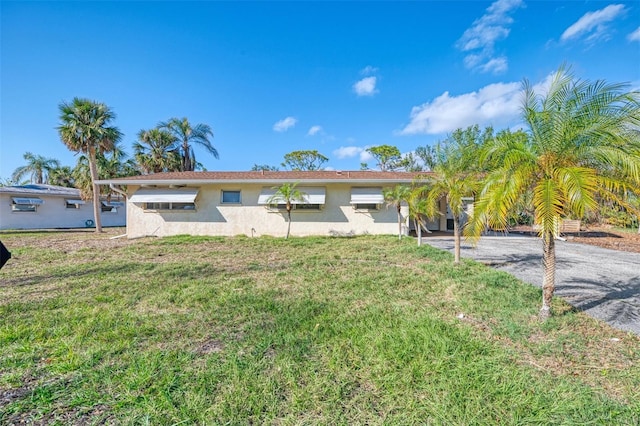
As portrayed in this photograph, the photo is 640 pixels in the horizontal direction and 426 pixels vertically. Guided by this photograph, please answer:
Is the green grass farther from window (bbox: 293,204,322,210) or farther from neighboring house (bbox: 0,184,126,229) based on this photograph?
neighboring house (bbox: 0,184,126,229)

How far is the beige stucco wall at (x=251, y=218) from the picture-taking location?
16.0m

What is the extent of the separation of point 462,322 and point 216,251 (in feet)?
33.2

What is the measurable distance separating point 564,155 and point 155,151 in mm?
32524

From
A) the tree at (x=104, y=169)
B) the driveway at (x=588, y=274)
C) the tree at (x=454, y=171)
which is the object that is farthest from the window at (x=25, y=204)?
the driveway at (x=588, y=274)

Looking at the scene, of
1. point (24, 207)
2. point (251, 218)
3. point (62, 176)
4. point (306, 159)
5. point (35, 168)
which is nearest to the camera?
point (251, 218)

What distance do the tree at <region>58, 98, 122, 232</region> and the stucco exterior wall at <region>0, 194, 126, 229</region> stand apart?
8.54 meters

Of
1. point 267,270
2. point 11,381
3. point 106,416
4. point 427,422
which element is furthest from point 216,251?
point 427,422

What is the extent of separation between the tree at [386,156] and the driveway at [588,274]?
30818 millimetres

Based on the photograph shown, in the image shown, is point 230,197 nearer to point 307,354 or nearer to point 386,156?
point 307,354

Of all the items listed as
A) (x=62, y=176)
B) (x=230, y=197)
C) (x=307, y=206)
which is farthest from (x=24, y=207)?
(x=307, y=206)

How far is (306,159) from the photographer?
4647 cm

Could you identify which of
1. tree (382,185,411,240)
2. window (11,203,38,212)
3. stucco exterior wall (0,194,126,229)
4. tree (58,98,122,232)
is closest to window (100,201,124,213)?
stucco exterior wall (0,194,126,229)

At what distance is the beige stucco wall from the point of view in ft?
52.6

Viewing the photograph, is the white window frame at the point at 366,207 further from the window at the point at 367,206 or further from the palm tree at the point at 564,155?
the palm tree at the point at 564,155
